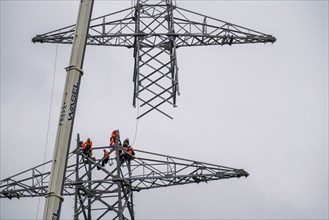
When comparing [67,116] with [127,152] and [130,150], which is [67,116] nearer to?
[127,152]

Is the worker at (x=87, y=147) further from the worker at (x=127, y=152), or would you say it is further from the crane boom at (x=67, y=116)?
the crane boom at (x=67, y=116)

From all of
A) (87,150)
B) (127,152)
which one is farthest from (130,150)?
(87,150)

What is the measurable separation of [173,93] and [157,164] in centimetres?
326

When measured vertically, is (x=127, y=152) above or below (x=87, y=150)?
below

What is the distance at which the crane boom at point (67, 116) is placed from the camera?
38.7 m

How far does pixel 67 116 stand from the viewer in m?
40.0

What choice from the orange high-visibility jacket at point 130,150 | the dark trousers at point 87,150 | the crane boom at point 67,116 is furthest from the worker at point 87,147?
the crane boom at point 67,116

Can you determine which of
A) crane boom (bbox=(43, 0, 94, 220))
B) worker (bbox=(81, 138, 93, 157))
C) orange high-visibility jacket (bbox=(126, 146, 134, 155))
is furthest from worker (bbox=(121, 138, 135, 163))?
crane boom (bbox=(43, 0, 94, 220))

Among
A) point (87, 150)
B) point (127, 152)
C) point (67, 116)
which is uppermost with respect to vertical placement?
point (87, 150)

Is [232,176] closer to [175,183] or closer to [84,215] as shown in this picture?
[175,183]

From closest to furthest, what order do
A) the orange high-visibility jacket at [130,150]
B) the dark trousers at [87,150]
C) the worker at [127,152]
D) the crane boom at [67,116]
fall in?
the crane boom at [67,116], the worker at [127,152], the orange high-visibility jacket at [130,150], the dark trousers at [87,150]

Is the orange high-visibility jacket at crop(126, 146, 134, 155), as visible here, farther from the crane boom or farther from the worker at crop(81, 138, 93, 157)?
the crane boom

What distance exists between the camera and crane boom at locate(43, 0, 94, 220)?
3869cm

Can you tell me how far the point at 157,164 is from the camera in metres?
47.4
